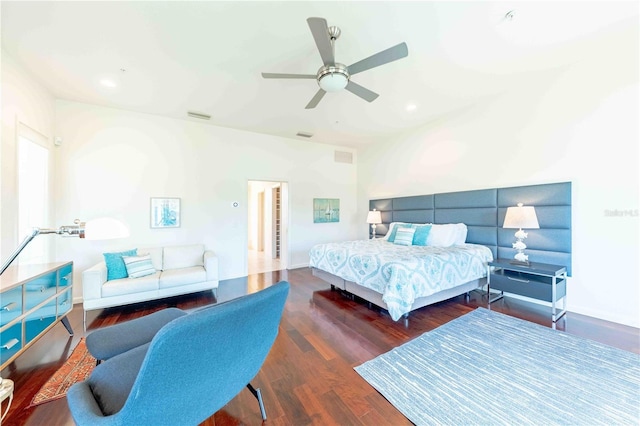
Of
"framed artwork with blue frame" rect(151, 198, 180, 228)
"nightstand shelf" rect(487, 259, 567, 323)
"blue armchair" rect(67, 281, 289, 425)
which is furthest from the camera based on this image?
"framed artwork with blue frame" rect(151, 198, 180, 228)

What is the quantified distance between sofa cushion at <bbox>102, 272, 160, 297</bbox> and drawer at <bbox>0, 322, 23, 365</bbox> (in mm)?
1141

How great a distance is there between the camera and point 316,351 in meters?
2.24

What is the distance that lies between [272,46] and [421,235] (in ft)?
11.5

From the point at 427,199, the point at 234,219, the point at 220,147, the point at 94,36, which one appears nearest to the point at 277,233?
the point at 234,219

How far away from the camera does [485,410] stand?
1.53 metres

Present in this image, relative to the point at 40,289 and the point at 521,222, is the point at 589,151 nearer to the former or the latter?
the point at 521,222

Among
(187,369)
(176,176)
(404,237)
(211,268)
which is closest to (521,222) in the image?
(404,237)

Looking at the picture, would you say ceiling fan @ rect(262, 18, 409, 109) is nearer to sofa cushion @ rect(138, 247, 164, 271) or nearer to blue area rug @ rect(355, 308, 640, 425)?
blue area rug @ rect(355, 308, 640, 425)

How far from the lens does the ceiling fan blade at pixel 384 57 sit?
201 centimetres

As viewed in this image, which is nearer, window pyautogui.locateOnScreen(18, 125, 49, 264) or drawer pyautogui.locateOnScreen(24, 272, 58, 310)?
drawer pyautogui.locateOnScreen(24, 272, 58, 310)

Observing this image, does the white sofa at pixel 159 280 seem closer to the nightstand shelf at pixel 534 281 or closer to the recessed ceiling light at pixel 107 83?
the recessed ceiling light at pixel 107 83

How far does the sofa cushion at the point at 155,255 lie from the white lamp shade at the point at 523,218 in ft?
17.2

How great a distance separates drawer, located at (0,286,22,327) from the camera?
1665mm

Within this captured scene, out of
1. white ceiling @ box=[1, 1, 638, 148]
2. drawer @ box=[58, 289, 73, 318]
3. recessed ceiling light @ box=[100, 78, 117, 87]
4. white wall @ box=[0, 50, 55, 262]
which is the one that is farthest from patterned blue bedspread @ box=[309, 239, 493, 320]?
recessed ceiling light @ box=[100, 78, 117, 87]
